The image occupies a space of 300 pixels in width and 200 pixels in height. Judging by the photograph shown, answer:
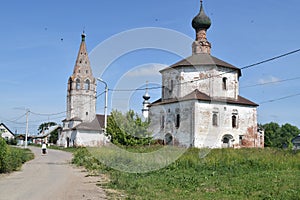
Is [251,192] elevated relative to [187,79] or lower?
lower

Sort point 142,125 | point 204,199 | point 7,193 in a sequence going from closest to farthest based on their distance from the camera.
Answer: point 204,199 → point 7,193 → point 142,125

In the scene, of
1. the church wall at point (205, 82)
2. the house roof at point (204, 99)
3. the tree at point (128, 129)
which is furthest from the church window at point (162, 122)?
the tree at point (128, 129)

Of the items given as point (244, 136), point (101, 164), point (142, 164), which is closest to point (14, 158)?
point (101, 164)

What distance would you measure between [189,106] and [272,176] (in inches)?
1039

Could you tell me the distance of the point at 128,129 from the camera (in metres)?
31.2

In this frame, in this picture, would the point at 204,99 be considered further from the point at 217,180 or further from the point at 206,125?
the point at 217,180

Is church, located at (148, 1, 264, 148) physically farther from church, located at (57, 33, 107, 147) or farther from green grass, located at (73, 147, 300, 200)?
church, located at (57, 33, 107, 147)

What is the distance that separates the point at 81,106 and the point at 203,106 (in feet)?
119

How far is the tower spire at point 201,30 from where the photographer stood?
4547cm

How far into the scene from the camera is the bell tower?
6950 centimetres

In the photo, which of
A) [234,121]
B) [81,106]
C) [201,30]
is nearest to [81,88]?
[81,106]

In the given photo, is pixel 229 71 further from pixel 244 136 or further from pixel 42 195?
pixel 42 195

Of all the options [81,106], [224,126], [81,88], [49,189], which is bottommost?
[49,189]

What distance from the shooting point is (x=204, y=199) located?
10.8 metres
